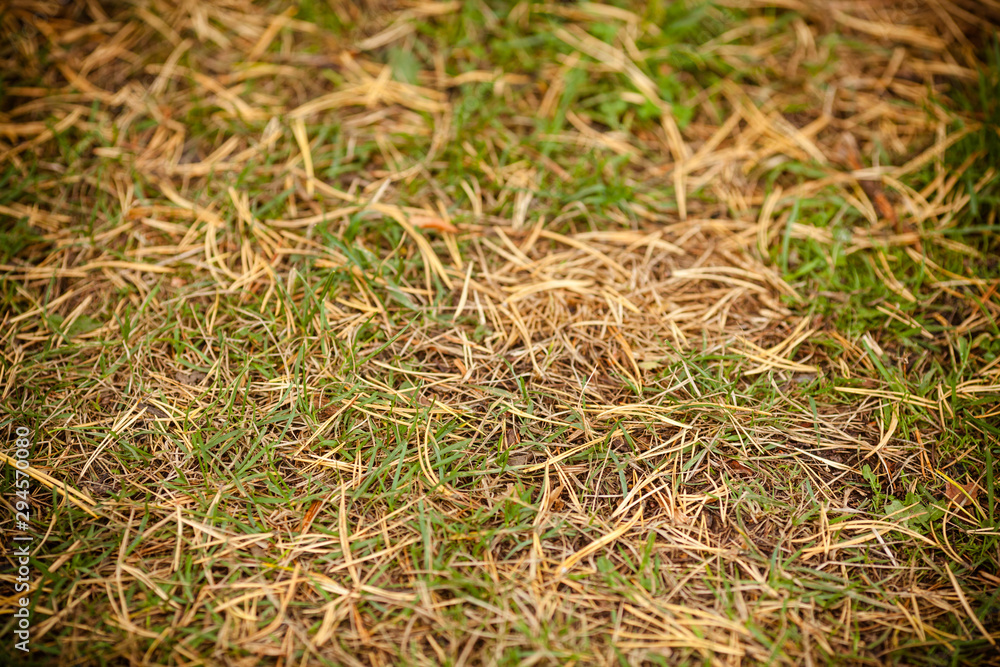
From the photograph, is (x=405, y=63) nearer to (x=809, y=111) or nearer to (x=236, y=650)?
(x=809, y=111)

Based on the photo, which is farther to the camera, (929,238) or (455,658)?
(929,238)

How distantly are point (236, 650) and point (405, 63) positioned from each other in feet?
6.68

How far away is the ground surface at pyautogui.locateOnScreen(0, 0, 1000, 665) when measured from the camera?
57.5 inches

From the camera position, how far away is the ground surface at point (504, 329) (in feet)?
4.79

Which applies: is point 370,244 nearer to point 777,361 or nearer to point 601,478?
point 601,478

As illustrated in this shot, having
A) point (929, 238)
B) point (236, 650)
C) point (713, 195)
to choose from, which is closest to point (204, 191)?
point (236, 650)

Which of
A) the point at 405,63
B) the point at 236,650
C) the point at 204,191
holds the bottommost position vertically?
the point at 236,650

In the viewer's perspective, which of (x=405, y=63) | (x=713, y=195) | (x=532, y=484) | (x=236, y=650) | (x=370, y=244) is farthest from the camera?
(x=405, y=63)

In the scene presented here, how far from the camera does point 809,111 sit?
2.43m

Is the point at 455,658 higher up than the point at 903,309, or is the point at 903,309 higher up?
the point at 903,309

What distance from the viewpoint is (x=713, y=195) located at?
2.23 meters

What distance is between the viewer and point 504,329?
188cm

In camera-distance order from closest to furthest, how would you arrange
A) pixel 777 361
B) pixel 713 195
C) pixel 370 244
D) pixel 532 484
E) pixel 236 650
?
1. pixel 236 650
2. pixel 532 484
3. pixel 777 361
4. pixel 370 244
5. pixel 713 195

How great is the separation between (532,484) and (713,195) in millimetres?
1262
